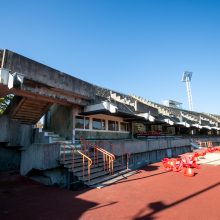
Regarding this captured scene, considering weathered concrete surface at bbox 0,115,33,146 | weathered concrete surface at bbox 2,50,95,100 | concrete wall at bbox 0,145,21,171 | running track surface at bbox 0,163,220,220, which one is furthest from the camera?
concrete wall at bbox 0,145,21,171

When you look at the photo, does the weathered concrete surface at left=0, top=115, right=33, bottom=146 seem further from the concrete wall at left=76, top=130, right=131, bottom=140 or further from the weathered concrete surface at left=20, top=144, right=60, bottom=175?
the concrete wall at left=76, top=130, right=131, bottom=140

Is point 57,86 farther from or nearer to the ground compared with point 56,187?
farther from the ground

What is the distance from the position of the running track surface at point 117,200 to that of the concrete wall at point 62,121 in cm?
515

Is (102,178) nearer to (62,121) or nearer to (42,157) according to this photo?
(42,157)

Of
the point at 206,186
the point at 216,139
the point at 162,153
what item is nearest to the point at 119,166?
the point at 206,186

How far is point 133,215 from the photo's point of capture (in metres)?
6.01

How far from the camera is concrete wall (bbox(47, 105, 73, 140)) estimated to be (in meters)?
14.9

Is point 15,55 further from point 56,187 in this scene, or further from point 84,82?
point 56,187

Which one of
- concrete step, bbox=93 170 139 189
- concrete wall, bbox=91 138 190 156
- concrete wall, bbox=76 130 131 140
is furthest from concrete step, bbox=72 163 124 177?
concrete wall, bbox=76 130 131 140

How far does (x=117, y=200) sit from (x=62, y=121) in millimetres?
9289

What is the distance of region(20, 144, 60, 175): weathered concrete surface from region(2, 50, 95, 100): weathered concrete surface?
3778mm

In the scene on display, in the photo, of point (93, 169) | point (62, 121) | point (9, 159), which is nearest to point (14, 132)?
point (9, 159)

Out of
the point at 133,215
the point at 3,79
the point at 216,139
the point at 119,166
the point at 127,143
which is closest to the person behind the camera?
the point at 133,215

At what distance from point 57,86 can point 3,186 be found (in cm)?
594
